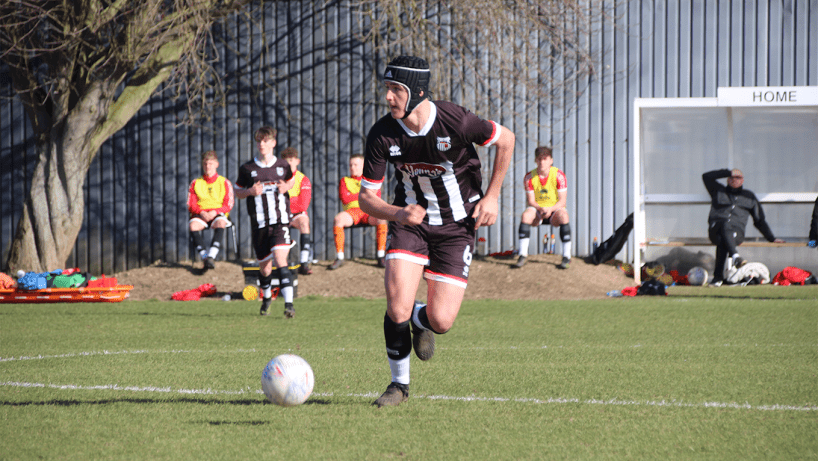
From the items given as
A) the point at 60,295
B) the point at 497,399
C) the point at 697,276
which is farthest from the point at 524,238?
the point at 497,399

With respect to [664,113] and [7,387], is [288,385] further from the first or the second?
[664,113]

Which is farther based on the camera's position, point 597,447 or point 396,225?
point 396,225

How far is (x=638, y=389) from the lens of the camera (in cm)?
484

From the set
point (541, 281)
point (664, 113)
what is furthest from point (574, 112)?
point (541, 281)

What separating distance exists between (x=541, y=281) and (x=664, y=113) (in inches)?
157

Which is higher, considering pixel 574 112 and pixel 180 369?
pixel 574 112

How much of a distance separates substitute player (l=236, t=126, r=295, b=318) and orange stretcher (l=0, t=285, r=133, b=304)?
339cm

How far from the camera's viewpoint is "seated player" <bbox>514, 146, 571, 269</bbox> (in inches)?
527

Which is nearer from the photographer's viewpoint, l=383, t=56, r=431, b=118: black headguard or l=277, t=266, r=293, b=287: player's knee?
l=383, t=56, r=431, b=118: black headguard

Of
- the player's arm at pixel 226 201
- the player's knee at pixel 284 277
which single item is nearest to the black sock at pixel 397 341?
the player's knee at pixel 284 277

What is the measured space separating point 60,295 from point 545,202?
7.82 m

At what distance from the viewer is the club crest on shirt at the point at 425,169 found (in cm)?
475

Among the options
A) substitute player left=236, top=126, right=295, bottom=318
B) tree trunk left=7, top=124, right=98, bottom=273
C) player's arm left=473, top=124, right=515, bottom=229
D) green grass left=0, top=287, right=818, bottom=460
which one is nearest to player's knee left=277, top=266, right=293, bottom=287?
substitute player left=236, top=126, right=295, bottom=318

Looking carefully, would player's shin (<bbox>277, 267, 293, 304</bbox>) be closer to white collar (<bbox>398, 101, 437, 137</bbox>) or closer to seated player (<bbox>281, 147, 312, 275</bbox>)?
seated player (<bbox>281, 147, 312, 275</bbox>)
